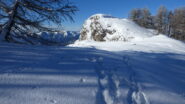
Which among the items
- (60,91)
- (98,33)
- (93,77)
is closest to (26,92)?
(60,91)

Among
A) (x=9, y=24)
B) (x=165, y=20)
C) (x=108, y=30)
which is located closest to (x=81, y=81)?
(x=9, y=24)

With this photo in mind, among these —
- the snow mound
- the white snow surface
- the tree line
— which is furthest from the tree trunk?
the tree line

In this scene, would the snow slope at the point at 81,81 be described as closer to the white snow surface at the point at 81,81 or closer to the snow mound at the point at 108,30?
the white snow surface at the point at 81,81

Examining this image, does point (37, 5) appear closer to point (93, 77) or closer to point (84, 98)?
point (93, 77)

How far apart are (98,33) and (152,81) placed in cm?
1712

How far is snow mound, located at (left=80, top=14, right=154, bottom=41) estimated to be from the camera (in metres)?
18.1

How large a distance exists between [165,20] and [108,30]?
19.3m

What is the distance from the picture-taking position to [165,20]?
111ft

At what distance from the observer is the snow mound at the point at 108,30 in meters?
18.1

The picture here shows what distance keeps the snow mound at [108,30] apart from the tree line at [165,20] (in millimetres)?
13591

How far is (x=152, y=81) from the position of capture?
3363 mm

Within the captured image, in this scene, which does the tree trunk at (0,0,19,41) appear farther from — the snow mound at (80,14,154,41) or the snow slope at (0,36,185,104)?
the snow mound at (80,14,154,41)

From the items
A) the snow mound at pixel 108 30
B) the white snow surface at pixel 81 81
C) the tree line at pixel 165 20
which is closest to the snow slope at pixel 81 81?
the white snow surface at pixel 81 81

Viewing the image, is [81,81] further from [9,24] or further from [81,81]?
[9,24]
